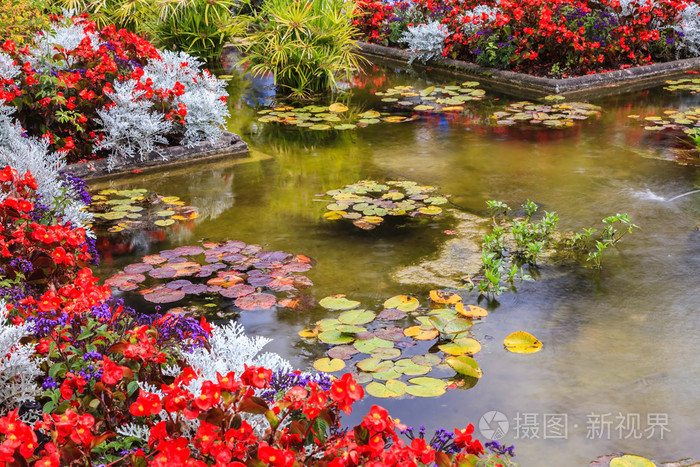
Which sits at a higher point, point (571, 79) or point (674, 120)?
point (571, 79)

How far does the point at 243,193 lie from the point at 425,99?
3.86m

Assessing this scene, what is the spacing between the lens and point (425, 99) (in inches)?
343

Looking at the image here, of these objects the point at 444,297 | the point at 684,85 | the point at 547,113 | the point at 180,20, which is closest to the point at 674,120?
the point at 547,113

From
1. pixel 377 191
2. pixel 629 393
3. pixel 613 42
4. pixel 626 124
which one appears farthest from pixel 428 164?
pixel 613 42

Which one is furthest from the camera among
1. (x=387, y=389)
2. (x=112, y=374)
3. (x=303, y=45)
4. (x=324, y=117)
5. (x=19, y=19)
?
(x=303, y=45)

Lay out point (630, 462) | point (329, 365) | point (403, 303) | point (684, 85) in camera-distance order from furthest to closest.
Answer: point (684, 85), point (403, 303), point (329, 365), point (630, 462)

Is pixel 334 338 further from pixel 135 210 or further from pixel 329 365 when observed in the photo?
pixel 135 210

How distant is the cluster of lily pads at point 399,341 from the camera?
307cm

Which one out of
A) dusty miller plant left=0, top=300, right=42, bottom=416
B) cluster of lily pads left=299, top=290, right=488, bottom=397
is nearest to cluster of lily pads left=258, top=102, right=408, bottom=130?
cluster of lily pads left=299, top=290, right=488, bottom=397

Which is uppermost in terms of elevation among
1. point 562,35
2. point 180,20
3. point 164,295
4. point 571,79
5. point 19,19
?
point 180,20

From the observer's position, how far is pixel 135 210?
5.19m

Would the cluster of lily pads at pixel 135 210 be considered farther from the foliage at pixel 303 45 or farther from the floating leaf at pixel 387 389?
the foliage at pixel 303 45

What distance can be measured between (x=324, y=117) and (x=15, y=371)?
5952 millimetres

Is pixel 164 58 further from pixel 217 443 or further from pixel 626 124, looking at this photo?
pixel 217 443
